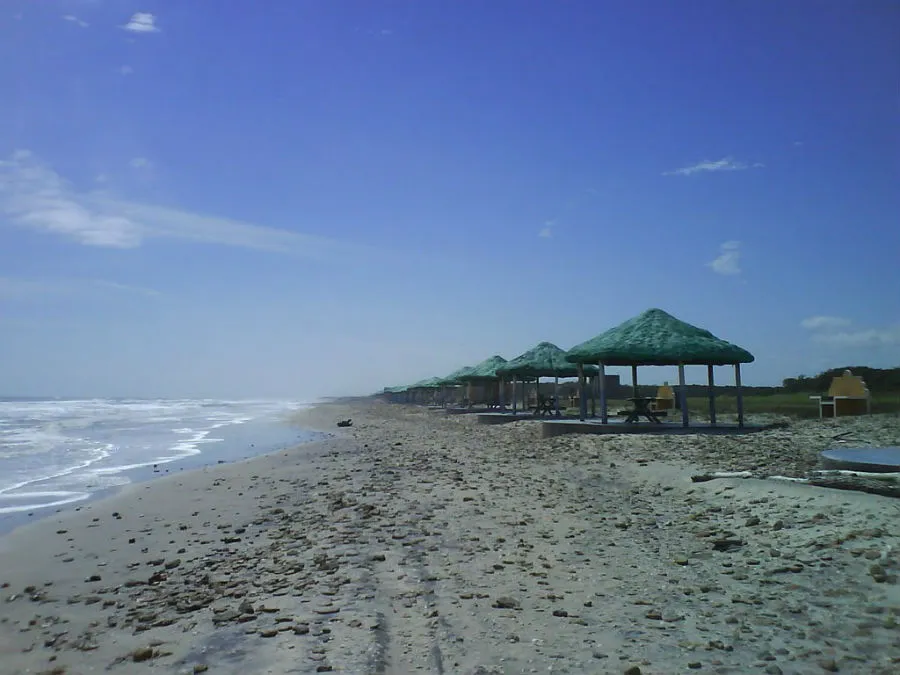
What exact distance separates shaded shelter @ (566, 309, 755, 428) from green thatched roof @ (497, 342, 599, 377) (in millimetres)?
5276

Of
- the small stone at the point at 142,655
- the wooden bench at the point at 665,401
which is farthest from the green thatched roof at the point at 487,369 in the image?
the small stone at the point at 142,655

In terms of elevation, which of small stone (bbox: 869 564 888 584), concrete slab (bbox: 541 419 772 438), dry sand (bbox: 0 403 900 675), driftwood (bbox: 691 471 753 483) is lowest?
dry sand (bbox: 0 403 900 675)

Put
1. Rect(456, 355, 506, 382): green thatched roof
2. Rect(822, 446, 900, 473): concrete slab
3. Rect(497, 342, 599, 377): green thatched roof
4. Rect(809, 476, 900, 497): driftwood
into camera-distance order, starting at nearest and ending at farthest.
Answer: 1. Rect(809, 476, 900, 497): driftwood
2. Rect(822, 446, 900, 473): concrete slab
3. Rect(497, 342, 599, 377): green thatched roof
4. Rect(456, 355, 506, 382): green thatched roof

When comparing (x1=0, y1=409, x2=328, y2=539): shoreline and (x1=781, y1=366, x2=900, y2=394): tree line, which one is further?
(x1=781, y1=366, x2=900, y2=394): tree line

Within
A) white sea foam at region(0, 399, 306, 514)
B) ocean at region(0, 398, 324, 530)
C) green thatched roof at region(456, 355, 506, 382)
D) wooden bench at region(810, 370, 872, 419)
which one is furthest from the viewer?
green thatched roof at region(456, 355, 506, 382)

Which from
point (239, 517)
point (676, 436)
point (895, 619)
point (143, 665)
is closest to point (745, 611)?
point (895, 619)

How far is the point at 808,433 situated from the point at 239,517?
1029cm

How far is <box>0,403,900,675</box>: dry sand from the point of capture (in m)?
3.78

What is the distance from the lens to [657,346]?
15023 millimetres

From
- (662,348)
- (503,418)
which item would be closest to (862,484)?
(662,348)

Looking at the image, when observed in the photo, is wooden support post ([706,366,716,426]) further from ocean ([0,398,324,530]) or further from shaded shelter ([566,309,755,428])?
ocean ([0,398,324,530])

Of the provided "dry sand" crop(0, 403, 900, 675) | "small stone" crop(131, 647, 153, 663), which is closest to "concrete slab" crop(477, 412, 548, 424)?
"dry sand" crop(0, 403, 900, 675)

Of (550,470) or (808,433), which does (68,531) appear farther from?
(808,433)

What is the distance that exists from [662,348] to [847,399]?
7.57 metres
